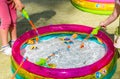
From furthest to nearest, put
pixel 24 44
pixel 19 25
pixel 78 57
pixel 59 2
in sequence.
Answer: pixel 59 2 < pixel 19 25 < pixel 24 44 < pixel 78 57

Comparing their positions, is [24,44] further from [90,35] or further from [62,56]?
[90,35]

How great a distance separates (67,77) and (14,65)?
0.42 metres

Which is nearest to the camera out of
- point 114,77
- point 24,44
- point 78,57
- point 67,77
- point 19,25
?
point 67,77

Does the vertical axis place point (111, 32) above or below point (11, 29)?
below

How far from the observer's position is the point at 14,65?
2.16 metres

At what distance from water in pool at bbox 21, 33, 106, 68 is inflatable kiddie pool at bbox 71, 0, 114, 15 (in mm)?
669

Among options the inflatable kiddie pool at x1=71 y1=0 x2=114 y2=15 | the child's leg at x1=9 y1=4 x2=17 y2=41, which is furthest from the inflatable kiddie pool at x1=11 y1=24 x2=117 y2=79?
the inflatable kiddie pool at x1=71 y1=0 x2=114 y2=15

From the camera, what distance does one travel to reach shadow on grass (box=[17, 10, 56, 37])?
116 inches

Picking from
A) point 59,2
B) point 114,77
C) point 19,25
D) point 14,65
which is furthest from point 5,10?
point 59,2

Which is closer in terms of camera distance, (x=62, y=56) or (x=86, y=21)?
(x=62, y=56)

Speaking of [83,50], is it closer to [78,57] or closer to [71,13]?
[78,57]

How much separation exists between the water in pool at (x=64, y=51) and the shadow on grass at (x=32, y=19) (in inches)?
15.5

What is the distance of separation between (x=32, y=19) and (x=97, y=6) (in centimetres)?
67

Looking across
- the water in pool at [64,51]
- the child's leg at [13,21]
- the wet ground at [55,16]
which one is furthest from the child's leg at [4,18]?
the wet ground at [55,16]
